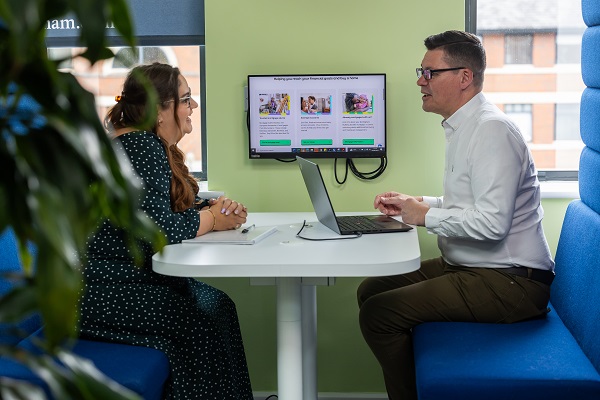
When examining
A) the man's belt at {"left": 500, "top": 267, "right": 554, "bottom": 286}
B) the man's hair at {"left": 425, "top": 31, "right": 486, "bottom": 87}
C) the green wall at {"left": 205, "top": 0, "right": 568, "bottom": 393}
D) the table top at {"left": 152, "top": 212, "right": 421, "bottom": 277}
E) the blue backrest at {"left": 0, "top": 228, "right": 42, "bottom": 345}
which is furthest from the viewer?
the green wall at {"left": 205, "top": 0, "right": 568, "bottom": 393}

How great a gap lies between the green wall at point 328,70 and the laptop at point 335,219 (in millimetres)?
542

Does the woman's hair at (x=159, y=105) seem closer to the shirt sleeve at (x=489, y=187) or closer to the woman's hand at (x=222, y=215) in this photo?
the woman's hand at (x=222, y=215)

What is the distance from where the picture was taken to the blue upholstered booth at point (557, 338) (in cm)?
228

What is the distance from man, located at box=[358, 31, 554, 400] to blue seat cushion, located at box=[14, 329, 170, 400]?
73 centimetres

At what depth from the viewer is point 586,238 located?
2738 millimetres

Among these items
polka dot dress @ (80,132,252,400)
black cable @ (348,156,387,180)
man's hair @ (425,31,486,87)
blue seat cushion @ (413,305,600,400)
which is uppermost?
man's hair @ (425,31,486,87)

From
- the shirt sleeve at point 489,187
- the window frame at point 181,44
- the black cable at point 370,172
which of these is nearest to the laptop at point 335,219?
the shirt sleeve at point 489,187

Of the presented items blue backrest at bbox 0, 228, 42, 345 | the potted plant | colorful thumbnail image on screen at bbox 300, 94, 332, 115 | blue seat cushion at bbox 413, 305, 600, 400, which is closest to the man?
Answer: blue seat cushion at bbox 413, 305, 600, 400

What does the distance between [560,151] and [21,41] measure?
3.13 m

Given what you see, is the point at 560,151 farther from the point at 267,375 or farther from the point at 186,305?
the point at 186,305

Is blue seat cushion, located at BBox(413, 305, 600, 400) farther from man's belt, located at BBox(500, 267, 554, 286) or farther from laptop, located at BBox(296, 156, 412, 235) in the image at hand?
laptop, located at BBox(296, 156, 412, 235)

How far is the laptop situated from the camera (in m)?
2.70

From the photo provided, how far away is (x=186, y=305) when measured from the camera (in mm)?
2625

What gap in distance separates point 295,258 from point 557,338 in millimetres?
851
